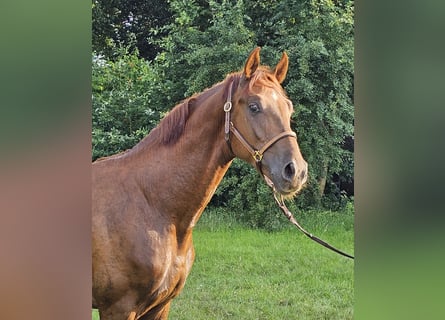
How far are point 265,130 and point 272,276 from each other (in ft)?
5.98

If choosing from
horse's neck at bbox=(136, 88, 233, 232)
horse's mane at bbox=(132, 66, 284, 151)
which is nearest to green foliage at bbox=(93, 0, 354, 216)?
horse's mane at bbox=(132, 66, 284, 151)

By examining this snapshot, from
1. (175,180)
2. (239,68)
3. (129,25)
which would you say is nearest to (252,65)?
(175,180)

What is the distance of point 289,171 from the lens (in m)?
2.09

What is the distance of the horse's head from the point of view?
210 centimetres

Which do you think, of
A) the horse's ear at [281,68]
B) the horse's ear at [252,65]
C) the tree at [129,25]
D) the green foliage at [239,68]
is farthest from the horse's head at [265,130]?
the tree at [129,25]

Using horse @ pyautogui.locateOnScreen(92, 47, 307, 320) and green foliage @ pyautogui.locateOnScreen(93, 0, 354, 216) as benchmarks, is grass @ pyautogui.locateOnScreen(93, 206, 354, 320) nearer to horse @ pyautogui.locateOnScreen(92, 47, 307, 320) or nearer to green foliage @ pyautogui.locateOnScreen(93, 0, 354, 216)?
green foliage @ pyautogui.locateOnScreen(93, 0, 354, 216)

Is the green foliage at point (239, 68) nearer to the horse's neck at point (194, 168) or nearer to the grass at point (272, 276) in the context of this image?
the grass at point (272, 276)

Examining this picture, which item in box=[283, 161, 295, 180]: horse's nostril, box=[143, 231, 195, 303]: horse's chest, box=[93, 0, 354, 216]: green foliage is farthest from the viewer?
box=[93, 0, 354, 216]: green foliage

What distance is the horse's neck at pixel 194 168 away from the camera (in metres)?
2.28

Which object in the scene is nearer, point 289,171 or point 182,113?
point 289,171

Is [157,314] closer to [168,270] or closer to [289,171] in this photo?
[168,270]

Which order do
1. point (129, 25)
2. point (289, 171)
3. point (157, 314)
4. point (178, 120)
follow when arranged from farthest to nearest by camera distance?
point (129, 25) → point (157, 314) → point (178, 120) → point (289, 171)

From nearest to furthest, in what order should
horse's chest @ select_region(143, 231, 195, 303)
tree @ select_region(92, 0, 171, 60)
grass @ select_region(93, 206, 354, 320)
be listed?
horse's chest @ select_region(143, 231, 195, 303) < tree @ select_region(92, 0, 171, 60) < grass @ select_region(93, 206, 354, 320)
